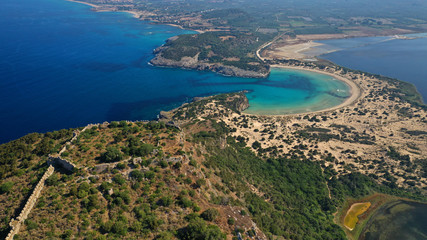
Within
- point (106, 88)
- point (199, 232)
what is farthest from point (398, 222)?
point (106, 88)

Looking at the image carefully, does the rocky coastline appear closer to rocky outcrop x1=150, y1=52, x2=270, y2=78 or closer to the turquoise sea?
rocky outcrop x1=150, y1=52, x2=270, y2=78

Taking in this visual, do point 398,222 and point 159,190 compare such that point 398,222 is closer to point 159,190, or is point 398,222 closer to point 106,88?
point 159,190

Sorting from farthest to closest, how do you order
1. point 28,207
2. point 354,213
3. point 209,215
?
point 354,213, point 209,215, point 28,207

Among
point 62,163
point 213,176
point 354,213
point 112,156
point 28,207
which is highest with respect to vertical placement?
point 112,156

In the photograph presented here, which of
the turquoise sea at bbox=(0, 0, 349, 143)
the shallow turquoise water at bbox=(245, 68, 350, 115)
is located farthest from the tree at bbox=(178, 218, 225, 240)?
the shallow turquoise water at bbox=(245, 68, 350, 115)

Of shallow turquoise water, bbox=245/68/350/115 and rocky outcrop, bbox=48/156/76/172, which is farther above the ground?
rocky outcrop, bbox=48/156/76/172

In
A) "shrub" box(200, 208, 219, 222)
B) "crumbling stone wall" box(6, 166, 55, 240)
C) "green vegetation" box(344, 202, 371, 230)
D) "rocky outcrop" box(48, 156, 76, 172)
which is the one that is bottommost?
"green vegetation" box(344, 202, 371, 230)
